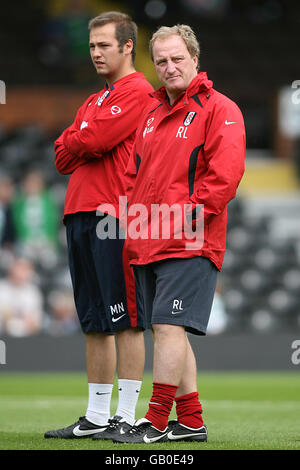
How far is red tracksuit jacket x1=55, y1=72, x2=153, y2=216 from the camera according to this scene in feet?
16.9

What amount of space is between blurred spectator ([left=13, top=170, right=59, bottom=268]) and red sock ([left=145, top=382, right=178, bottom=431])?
294 inches

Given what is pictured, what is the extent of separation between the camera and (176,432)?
4.91 metres

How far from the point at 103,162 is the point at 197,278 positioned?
2.94 feet

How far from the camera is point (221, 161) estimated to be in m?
4.69

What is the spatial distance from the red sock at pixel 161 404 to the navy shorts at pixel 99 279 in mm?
513

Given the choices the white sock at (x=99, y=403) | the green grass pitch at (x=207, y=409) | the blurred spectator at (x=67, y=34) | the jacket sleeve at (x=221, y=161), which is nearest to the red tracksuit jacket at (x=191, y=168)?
the jacket sleeve at (x=221, y=161)

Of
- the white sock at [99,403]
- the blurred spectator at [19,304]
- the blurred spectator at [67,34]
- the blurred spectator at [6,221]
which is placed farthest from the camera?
the blurred spectator at [67,34]

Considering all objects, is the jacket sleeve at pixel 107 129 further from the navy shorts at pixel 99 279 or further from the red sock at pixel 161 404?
the red sock at pixel 161 404

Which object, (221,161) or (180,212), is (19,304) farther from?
(221,161)

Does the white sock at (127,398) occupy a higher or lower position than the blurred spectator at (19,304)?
lower

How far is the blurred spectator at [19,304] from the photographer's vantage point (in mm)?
10781

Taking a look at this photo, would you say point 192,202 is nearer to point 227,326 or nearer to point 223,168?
point 223,168

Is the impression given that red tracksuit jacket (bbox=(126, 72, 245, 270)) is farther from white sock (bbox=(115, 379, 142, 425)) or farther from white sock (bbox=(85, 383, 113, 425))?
white sock (bbox=(85, 383, 113, 425))

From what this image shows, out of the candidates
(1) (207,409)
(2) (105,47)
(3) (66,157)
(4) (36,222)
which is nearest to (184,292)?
(3) (66,157)
